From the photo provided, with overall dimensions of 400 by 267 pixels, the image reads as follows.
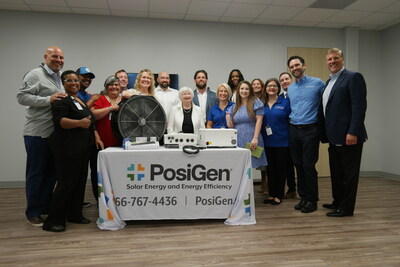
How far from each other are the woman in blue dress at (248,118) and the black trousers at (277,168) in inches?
7.3

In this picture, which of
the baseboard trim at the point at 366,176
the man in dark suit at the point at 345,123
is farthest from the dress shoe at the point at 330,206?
the baseboard trim at the point at 366,176

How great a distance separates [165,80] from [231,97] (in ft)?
2.90

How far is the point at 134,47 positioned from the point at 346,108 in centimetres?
351

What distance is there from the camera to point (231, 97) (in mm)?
3668

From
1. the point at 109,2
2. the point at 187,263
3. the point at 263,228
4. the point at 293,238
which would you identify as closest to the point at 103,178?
the point at 187,263

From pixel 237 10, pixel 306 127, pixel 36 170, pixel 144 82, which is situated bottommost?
pixel 36 170

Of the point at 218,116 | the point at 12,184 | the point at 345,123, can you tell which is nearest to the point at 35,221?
the point at 218,116

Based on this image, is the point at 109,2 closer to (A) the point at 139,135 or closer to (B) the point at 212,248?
(A) the point at 139,135

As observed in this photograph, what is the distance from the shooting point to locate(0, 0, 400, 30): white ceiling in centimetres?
424

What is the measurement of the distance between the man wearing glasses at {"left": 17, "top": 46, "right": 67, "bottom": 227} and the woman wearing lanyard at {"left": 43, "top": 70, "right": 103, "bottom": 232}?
194 millimetres

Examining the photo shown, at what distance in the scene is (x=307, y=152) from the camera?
3068mm

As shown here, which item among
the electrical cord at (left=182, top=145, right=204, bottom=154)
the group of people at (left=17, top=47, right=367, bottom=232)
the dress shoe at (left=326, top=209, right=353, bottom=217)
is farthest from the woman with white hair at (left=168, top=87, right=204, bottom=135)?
the dress shoe at (left=326, top=209, right=353, bottom=217)

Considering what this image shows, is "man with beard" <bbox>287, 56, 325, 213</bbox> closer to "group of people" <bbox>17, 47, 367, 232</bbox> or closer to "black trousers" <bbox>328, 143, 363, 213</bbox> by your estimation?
"group of people" <bbox>17, 47, 367, 232</bbox>

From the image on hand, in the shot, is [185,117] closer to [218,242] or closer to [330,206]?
[218,242]
